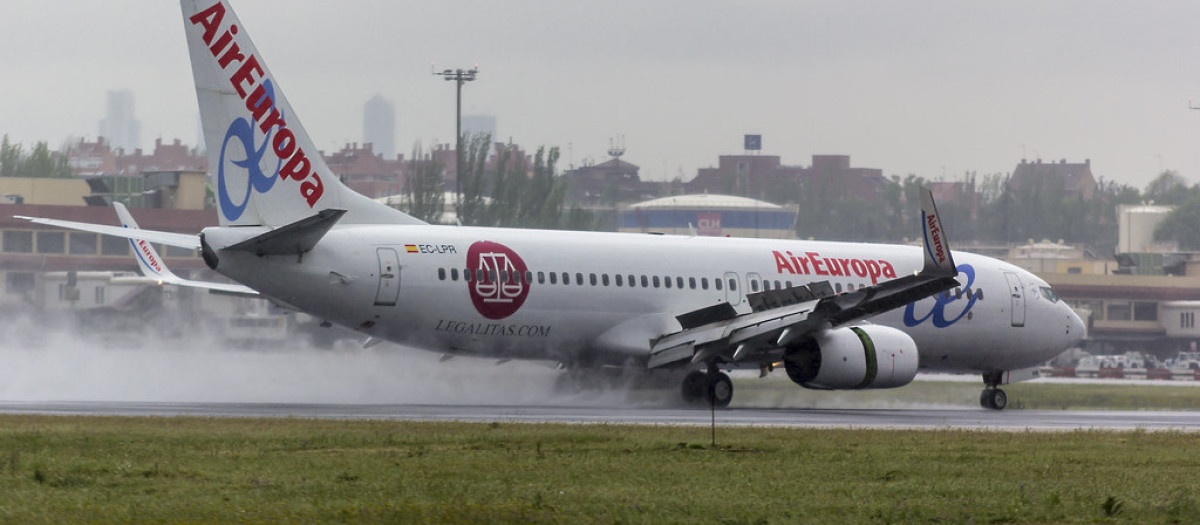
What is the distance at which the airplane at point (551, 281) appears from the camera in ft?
101

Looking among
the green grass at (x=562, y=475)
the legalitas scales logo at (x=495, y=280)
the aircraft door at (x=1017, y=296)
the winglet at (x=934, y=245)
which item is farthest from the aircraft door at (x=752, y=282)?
the green grass at (x=562, y=475)

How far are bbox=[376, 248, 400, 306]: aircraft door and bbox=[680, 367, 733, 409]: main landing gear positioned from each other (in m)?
6.68

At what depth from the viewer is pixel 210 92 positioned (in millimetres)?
30406

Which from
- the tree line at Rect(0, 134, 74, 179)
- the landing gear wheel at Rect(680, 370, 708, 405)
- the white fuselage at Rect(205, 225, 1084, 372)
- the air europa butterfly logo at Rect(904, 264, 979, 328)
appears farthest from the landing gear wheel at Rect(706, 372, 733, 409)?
the tree line at Rect(0, 134, 74, 179)

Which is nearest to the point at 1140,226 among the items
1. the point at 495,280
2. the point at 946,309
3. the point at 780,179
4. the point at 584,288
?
the point at 780,179

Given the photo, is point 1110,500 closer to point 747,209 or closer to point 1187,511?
point 1187,511

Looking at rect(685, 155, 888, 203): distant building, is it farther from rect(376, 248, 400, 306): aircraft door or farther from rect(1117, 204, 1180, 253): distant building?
rect(376, 248, 400, 306): aircraft door

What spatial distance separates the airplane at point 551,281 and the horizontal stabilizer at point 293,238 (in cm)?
4

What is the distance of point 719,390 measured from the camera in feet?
113

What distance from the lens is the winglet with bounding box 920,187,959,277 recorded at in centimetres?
3053

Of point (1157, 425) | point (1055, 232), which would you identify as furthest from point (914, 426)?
point (1055, 232)

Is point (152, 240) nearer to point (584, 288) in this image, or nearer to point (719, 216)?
Answer: point (584, 288)

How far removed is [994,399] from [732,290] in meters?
7.18

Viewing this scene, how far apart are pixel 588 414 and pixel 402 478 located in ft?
45.8
